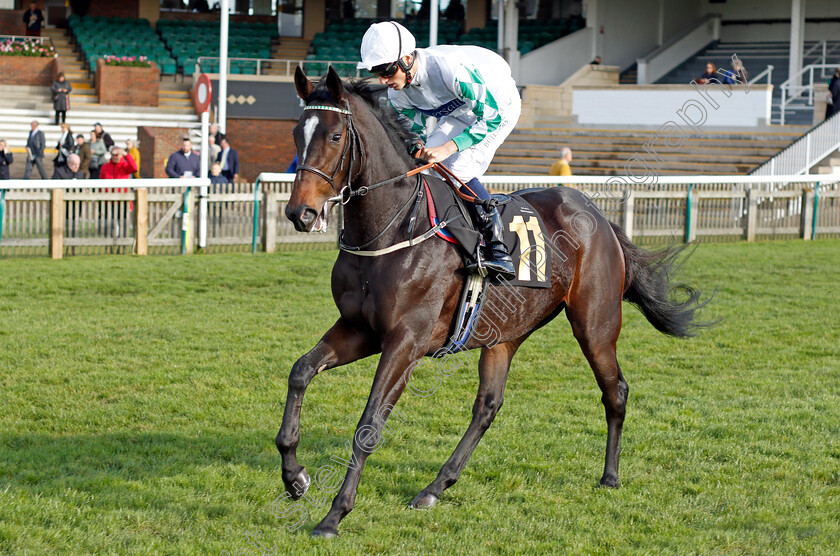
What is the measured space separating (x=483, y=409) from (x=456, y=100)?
62.9 inches

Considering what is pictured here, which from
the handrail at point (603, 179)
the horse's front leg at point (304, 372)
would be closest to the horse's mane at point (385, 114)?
the horse's front leg at point (304, 372)

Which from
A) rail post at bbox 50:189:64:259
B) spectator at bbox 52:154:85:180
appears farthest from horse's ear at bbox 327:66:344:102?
spectator at bbox 52:154:85:180

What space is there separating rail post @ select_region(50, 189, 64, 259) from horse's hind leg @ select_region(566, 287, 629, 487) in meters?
9.64

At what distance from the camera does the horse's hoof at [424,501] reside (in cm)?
469

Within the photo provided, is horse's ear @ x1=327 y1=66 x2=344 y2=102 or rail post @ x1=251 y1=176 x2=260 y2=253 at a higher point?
horse's ear @ x1=327 y1=66 x2=344 y2=102

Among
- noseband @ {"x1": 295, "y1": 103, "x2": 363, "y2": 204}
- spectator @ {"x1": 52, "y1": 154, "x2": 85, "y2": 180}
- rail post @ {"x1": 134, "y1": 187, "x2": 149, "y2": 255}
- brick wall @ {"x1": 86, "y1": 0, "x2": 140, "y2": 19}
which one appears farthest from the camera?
brick wall @ {"x1": 86, "y1": 0, "x2": 140, "y2": 19}

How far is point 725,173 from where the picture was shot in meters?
20.9

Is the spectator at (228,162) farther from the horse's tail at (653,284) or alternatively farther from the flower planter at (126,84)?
the horse's tail at (653,284)

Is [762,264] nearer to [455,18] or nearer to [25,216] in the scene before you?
[25,216]

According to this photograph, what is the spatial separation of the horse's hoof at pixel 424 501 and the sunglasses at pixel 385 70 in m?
1.98

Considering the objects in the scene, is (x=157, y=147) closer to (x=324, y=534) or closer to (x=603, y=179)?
(x=603, y=179)

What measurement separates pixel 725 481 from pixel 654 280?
4.18 feet

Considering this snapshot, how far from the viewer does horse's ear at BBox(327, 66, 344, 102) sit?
162 inches

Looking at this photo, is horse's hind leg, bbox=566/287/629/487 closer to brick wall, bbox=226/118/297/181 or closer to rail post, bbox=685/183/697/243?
rail post, bbox=685/183/697/243
